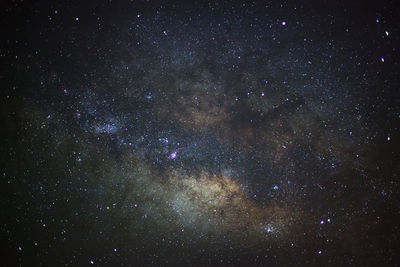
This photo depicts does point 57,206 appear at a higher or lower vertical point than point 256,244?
higher

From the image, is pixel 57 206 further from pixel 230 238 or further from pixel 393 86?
pixel 393 86

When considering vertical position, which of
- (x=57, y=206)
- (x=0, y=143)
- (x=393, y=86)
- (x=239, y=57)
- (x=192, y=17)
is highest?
(x=192, y=17)

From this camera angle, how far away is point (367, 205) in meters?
2.79

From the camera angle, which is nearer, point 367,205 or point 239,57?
point 239,57

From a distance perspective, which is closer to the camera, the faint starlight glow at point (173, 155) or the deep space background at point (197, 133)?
the deep space background at point (197, 133)

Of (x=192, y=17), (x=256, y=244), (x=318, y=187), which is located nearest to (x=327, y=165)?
(x=318, y=187)

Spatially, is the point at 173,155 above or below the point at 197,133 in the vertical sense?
below

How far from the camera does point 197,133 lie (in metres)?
2.58

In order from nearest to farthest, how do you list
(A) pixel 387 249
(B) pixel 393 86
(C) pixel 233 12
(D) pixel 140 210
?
(C) pixel 233 12, (B) pixel 393 86, (D) pixel 140 210, (A) pixel 387 249

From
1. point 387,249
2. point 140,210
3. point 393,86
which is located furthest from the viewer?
point 387,249

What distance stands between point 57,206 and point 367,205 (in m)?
4.26

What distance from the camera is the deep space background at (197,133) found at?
2.38m

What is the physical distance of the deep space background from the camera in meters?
2.38

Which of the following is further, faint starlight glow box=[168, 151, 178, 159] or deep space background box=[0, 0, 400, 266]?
faint starlight glow box=[168, 151, 178, 159]
